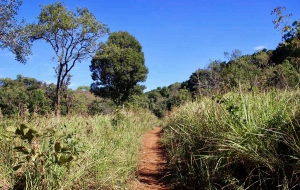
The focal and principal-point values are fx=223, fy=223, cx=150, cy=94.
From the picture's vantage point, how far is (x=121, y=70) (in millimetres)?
24547

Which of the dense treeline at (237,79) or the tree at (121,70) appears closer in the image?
the dense treeline at (237,79)

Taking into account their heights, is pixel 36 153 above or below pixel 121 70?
below

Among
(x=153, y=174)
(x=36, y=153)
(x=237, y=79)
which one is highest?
(x=237, y=79)

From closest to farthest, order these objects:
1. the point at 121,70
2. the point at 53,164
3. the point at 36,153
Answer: the point at 36,153 → the point at 53,164 → the point at 121,70

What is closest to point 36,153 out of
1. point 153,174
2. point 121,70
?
point 153,174

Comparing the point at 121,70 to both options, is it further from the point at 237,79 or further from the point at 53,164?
the point at 53,164

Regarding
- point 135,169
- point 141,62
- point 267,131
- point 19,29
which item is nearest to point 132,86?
point 141,62

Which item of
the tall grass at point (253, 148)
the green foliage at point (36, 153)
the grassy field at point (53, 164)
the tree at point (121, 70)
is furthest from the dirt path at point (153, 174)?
the tree at point (121, 70)

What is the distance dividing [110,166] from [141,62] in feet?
76.9

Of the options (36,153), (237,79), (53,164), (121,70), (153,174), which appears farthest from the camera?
(121,70)

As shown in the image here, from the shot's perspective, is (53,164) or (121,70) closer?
(53,164)

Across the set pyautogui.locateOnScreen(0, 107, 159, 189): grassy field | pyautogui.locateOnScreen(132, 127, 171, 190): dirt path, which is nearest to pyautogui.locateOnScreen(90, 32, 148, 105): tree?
pyautogui.locateOnScreen(132, 127, 171, 190): dirt path

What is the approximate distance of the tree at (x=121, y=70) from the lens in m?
24.7

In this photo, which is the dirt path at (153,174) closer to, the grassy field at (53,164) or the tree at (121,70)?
the grassy field at (53,164)
